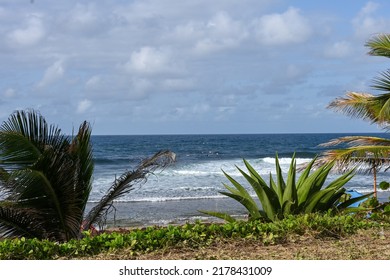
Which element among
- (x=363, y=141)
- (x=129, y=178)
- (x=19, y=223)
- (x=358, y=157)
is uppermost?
(x=363, y=141)

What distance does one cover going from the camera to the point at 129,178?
293 inches

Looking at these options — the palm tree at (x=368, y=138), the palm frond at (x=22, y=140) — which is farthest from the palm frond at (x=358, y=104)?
the palm frond at (x=22, y=140)

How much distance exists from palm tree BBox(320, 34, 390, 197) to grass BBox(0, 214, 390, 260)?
3943 millimetres

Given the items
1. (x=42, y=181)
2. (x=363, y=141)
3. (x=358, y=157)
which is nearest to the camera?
(x=42, y=181)

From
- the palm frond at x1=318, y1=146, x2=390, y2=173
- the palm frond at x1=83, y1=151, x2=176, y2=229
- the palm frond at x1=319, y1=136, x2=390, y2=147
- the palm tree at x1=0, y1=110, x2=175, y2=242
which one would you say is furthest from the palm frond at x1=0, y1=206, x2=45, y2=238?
the palm frond at x1=319, y1=136, x2=390, y2=147

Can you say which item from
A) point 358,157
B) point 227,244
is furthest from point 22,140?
point 358,157

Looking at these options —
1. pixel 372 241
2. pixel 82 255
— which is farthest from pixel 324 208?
pixel 82 255

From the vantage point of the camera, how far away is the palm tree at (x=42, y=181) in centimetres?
703

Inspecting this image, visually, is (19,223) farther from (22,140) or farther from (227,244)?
(227,244)

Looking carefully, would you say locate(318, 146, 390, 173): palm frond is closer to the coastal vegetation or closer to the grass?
the coastal vegetation

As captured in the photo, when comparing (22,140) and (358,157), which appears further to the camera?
(358,157)

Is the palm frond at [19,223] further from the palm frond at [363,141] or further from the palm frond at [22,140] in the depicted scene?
the palm frond at [363,141]

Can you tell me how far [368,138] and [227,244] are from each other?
631 centimetres

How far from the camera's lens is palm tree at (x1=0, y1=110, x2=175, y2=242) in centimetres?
703
